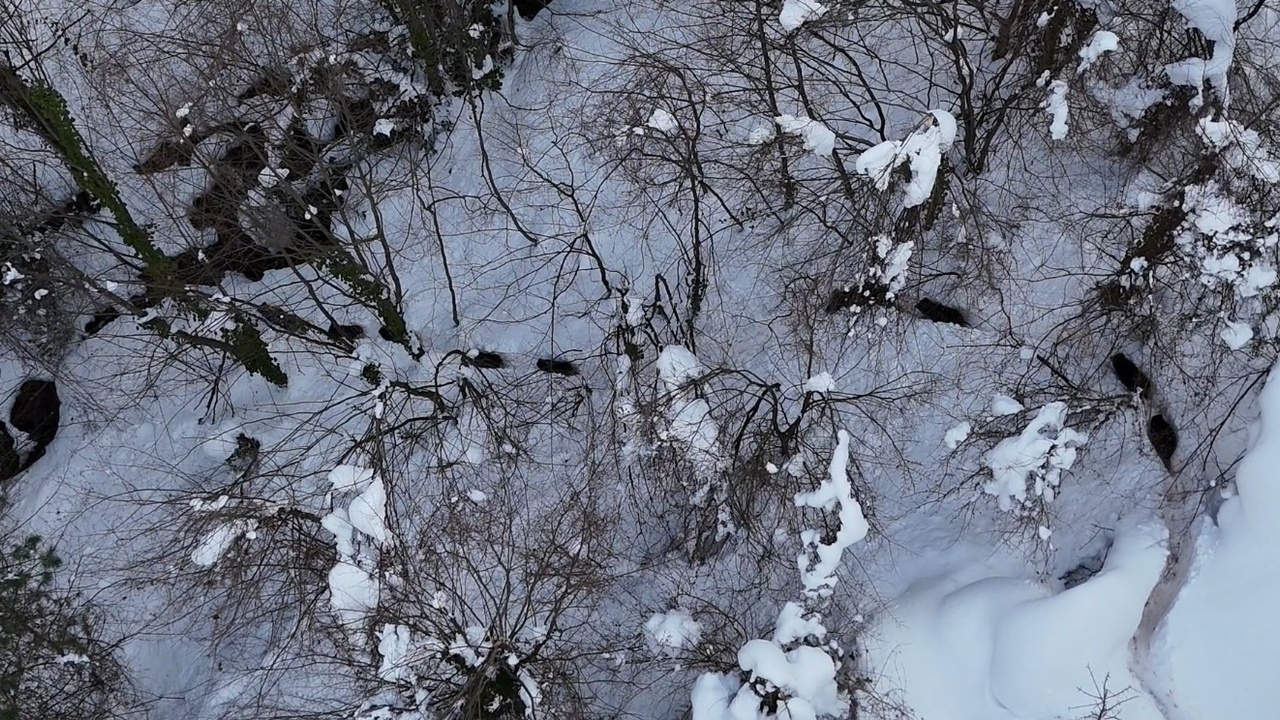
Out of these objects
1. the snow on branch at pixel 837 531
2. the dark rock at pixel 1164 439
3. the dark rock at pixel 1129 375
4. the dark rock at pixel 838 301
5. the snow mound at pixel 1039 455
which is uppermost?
the dark rock at pixel 838 301

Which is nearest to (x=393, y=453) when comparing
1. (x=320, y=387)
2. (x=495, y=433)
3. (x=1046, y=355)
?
(x=495, y=433)

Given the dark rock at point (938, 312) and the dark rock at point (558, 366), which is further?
the dark rock at point (558, 366)

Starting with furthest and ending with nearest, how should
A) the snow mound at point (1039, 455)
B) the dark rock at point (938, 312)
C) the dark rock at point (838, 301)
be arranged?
the dark rock at point (938, 312) < the dark rock at point (838, 301) < the snow mound at point (1039, 455)

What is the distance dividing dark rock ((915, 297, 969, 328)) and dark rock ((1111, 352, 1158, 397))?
6.29 feet

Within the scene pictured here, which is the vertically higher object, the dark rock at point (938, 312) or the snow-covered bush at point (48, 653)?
the dark rock at point (938, 312)

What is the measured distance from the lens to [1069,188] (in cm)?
1205

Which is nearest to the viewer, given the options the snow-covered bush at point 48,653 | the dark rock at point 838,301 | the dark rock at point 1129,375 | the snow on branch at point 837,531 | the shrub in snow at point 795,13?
the snow on branch at point 837,531

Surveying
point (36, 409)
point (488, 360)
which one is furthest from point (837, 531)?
point (36, 409)

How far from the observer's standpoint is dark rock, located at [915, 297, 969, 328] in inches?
483

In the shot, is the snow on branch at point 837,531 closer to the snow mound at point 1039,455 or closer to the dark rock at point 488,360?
the snow mound at point 1039,455

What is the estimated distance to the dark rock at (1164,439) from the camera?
1084 cm

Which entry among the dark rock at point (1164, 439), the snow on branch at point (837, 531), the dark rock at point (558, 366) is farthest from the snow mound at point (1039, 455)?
the dark rock at point (558, 366)

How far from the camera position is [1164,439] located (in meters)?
10.9

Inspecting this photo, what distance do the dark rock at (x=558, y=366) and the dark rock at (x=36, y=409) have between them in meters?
8.11
